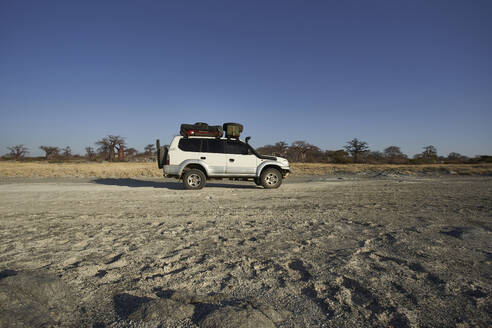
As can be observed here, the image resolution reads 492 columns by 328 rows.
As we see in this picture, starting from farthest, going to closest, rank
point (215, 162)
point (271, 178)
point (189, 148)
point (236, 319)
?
point (271, 178) → point (215, 162) → point (189, 148) → point (236, 319)

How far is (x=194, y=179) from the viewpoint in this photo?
364 inches

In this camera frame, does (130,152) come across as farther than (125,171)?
Yes

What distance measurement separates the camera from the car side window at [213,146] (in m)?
9.37

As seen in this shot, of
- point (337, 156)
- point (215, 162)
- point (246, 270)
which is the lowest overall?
point (246, 270)

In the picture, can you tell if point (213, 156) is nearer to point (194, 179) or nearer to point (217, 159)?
point (217, 159)

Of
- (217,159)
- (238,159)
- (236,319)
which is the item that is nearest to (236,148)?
(238,159)

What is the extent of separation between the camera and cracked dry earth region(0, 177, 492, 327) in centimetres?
175

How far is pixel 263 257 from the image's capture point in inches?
111

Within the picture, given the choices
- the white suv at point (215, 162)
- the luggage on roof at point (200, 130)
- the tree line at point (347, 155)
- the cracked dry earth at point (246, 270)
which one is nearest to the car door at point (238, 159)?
the white suv at point (215, 162)

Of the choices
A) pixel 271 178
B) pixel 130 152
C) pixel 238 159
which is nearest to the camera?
pixel 238 159

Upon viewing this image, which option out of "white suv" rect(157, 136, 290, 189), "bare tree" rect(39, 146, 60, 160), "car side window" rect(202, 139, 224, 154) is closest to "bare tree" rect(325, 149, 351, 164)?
"white suv" rect(157, 136, 290, 189)

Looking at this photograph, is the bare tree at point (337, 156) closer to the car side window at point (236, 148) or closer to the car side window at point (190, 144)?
the car side window at point (236, 148)

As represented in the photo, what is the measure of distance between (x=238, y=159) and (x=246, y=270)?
23.5 ft

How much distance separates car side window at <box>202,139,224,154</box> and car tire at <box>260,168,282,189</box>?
6.47 feet
